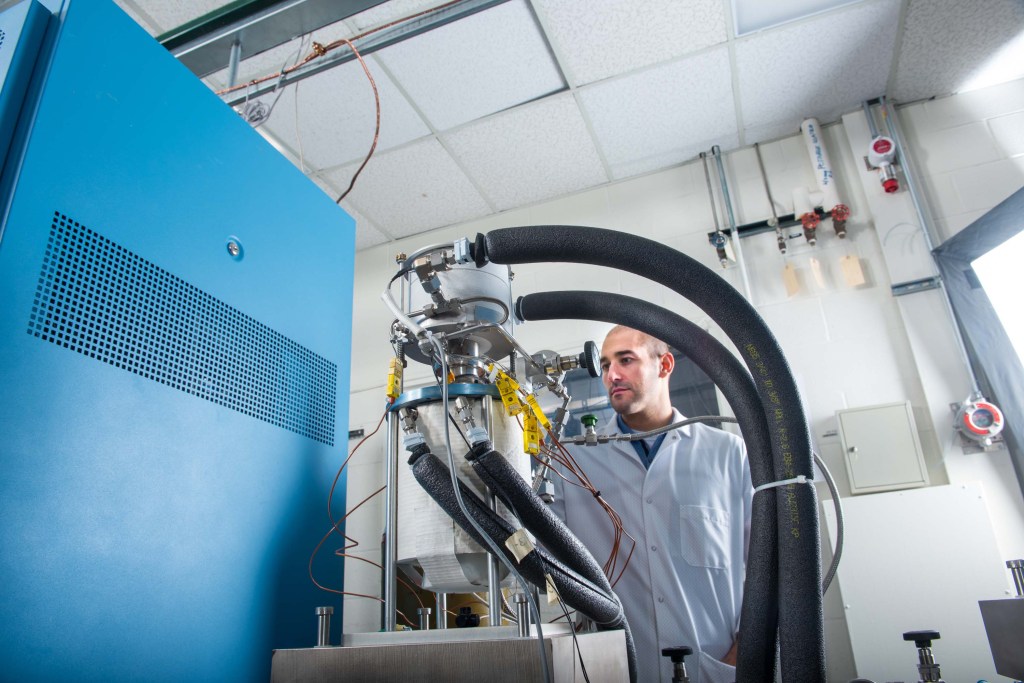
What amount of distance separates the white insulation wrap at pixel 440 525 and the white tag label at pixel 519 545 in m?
0.06

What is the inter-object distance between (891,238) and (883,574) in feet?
4.12

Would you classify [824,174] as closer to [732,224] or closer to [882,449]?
[732,224]

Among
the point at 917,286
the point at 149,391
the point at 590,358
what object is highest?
the point at 917,286

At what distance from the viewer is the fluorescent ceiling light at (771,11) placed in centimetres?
214

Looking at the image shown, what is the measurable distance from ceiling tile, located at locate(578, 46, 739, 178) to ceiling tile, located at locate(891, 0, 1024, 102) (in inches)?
25.5

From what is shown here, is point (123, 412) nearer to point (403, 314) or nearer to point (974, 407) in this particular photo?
point (403, 314)

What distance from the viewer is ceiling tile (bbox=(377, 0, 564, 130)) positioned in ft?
7.13

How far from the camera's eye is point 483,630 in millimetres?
703

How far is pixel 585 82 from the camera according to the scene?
244 cm

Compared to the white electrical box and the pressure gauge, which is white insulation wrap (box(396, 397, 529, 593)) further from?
the pressure gauge

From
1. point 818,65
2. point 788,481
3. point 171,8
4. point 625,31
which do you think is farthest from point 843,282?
point 171,8

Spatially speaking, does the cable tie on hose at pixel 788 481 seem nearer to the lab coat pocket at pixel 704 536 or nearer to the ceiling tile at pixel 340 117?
the lab coat pocket at pixel 704 536

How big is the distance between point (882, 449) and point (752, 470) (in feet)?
5.31

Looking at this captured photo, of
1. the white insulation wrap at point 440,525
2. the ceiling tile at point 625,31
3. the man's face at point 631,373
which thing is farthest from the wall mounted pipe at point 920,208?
the white insulation wrap at point 440,525
